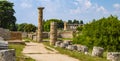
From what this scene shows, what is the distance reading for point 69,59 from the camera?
19.0m

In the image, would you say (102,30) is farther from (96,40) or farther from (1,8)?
(1,8)

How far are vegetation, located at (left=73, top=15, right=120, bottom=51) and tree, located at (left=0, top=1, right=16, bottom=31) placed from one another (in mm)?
42354

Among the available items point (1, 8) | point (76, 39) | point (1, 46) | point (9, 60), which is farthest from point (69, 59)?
point (1, 8)

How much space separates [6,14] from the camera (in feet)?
261

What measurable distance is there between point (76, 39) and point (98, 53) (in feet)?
56.7

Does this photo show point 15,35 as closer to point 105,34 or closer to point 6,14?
point 105,34

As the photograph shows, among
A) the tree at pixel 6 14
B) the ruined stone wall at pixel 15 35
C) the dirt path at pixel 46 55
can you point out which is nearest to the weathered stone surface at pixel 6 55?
the dirt path at pixel 46 55

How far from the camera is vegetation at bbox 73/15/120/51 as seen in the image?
33491mm

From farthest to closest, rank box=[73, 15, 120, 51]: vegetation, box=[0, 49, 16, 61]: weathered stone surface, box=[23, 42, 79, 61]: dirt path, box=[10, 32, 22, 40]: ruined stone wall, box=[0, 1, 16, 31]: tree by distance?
1. box=[0, 1, 16, 31]: tree
2. box=[10, 32, 22, 40]: ruined stone wall
3. box=[73, 15, 120, 51]: vegetation
4. box=[23, 42, 79, 61]: dirt path
5. box=[0, 49, 16, 61]: weathered stone surface

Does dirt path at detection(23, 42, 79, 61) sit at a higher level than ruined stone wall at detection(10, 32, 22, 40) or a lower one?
lower

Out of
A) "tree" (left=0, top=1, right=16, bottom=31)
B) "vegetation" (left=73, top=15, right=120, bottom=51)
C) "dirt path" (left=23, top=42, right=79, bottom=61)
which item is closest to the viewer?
"dirt path" (left=23, top=42, right=79, bottom=61)

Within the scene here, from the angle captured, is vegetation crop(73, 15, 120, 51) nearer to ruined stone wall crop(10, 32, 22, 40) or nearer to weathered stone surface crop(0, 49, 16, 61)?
ruined stone wall crop(10, 32, 22, 40)

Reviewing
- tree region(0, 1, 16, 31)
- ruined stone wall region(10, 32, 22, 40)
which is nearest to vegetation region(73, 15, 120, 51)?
ruined stone wall region(10, 32, 22, 40)

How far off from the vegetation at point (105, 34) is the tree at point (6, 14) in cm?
4235
